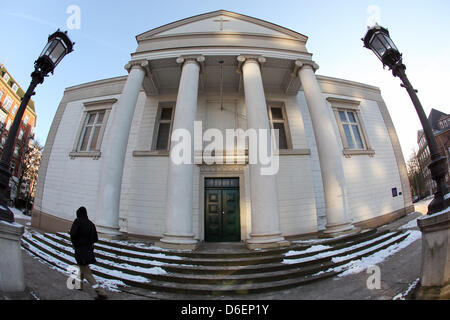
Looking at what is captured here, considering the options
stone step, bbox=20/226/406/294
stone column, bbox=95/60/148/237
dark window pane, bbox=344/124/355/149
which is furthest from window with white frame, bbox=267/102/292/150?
stone column, bbox=95/60/148/237

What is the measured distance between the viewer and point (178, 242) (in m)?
5.27

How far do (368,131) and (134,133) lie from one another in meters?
13.5

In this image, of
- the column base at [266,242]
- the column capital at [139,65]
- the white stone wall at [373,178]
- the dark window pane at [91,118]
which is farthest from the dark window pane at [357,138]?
the dark window pane at [91,118]

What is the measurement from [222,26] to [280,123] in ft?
19.5

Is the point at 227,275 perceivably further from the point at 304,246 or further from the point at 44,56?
the point at 44,56

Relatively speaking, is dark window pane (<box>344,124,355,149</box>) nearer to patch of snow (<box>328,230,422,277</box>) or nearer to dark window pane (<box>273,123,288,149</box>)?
dark window pane (<box>273,123,288,149</box>)

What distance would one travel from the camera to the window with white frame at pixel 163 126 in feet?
30.4

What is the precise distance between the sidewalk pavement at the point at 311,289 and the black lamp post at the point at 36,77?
5.08ft

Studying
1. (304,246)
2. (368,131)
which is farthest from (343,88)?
(304,246)

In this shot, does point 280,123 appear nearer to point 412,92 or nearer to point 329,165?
point 329,165

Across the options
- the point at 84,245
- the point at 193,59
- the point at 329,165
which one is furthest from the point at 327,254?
the point at 193,59

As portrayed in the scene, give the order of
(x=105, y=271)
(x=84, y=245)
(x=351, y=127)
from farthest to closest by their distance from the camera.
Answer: (x=351, y=127), (x=105, y=271), (x=84, y=245)

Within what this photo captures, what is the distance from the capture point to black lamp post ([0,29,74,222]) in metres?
3.07

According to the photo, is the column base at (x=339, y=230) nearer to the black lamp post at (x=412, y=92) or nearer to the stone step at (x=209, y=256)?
the stone step at (x=209, y=256)
